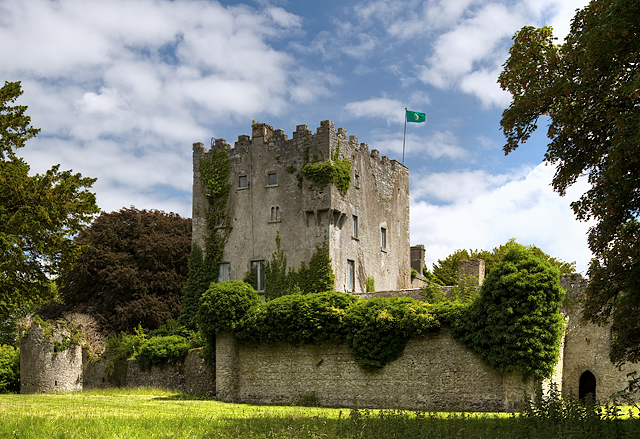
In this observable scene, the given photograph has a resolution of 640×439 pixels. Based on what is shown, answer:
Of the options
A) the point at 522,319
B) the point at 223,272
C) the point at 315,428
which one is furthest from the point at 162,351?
the point at 315,428

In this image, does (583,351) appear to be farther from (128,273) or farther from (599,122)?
(128,273)

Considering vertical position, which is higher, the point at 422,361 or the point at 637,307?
the point at 637,307

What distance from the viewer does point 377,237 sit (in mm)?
36750

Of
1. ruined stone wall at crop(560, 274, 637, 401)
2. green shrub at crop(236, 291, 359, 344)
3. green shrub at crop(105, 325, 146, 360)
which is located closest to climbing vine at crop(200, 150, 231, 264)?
green shrub at crop(105, 325, 146, 360)

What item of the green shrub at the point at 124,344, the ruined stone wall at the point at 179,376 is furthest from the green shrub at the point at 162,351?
the green shrub at the point at 124,344

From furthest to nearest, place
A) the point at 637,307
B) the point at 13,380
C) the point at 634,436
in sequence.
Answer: the point at 13,380
the point at 637,307
the point at 634,436

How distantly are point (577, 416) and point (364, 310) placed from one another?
12.5 metres

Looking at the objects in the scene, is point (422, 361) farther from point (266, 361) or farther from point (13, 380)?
point (13, 380)

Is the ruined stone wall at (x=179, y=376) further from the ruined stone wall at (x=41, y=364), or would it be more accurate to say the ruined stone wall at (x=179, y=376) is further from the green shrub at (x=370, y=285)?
the green shrub at (x=370, y=285)

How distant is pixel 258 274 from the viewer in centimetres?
3422

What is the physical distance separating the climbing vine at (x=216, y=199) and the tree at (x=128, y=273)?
19.0ft

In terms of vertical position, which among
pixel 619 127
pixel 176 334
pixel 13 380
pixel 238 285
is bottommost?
pixel 13 380

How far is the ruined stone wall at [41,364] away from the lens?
101ft

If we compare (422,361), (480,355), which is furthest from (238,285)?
(480,355)
